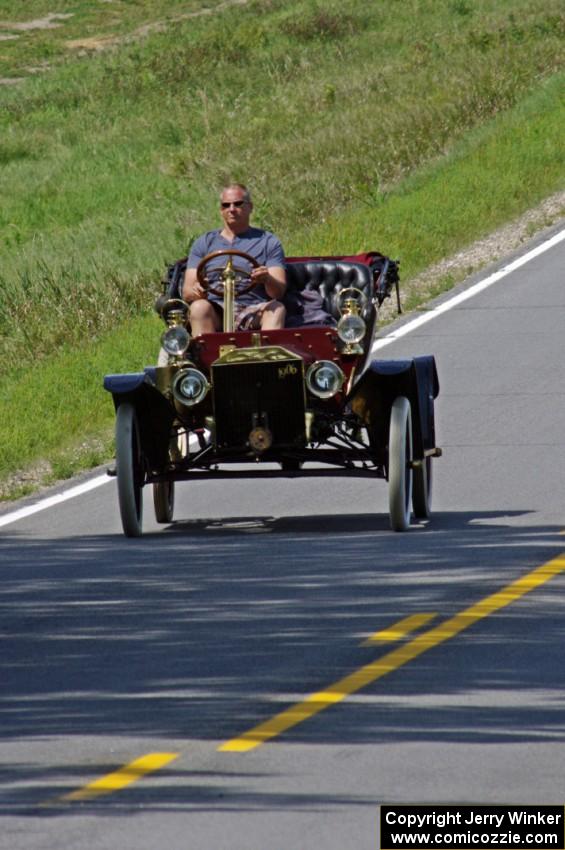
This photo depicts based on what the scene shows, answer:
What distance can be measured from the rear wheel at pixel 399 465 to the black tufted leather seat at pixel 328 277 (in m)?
1.38

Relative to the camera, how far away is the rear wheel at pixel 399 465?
452 inches

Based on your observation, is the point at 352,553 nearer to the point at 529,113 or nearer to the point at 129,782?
the point at 129,782

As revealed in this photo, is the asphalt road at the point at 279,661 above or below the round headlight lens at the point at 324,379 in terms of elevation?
below

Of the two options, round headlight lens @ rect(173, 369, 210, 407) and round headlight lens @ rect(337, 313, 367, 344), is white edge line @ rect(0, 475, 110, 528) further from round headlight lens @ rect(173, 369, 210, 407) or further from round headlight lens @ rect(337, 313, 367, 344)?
round headlight lens @ rect(337, 313, 367, 344)

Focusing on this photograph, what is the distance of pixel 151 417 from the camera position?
11.9m

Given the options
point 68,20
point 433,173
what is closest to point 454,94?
point 433,173

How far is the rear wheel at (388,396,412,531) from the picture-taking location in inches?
452

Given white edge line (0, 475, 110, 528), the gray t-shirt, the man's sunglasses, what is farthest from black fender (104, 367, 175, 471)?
the man's sunglasses

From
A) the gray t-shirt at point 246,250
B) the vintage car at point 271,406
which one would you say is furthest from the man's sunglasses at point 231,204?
the vintage car at point 271,406

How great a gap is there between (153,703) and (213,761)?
0.90 meters

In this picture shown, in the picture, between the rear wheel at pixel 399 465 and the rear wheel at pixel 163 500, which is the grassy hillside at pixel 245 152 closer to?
the rear wheel at pixel 163 500

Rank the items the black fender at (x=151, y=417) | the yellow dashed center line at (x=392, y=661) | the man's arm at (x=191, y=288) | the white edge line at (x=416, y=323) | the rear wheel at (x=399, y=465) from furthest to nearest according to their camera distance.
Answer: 1. the white edge line at (x=416, y=323)
2. the man's arm at (x=191, y=288)
3. the black fender at (x=151, y=417)
4. the rear wheel at (x=399, y=465)
5. the yellow dashed center line at (x=392, y=661)

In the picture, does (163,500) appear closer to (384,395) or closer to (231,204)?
(384,395)

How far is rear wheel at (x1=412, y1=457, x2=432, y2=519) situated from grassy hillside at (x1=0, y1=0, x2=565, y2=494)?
3790 mm
